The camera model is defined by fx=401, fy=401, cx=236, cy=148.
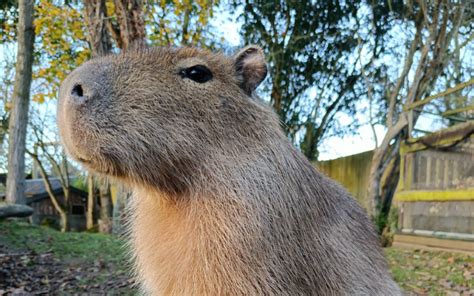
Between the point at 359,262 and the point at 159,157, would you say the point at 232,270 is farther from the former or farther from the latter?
the point at 359,262

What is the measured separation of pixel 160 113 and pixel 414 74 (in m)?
9.83

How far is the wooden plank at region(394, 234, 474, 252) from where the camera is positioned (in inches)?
250

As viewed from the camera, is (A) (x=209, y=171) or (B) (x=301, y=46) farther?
(B) (x=301, y=46)

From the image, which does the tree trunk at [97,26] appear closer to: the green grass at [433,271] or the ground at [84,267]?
the ground at [84,267]

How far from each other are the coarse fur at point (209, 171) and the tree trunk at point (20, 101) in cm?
684

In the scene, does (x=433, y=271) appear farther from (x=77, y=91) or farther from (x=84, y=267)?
(x=77, y=91)

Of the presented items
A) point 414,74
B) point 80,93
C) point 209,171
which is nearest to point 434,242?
point 414,74

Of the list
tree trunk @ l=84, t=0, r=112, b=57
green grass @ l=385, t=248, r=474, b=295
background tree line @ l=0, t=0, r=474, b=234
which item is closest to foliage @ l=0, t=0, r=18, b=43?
background tree line @ l=0, t=0, r=474, b=234

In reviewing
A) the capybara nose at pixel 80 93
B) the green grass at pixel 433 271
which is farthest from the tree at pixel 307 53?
the capybara nose at pixel 80 93

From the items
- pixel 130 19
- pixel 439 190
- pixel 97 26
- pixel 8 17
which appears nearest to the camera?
pixel 130 19

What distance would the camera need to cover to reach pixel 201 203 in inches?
60.0

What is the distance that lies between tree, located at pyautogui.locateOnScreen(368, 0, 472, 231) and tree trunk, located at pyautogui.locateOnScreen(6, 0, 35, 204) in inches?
304

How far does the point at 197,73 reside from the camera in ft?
5.16

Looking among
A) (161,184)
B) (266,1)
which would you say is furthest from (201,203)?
(266,1)
